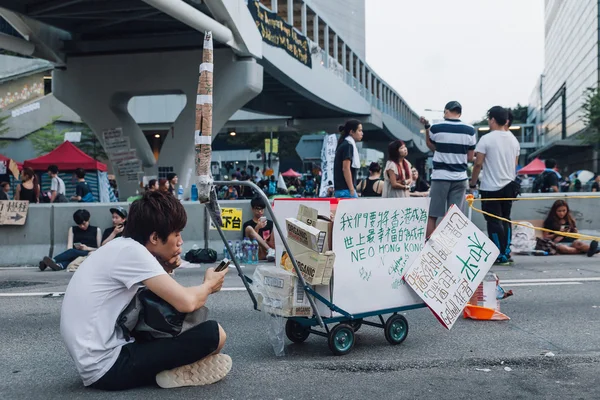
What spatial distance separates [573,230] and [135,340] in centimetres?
969

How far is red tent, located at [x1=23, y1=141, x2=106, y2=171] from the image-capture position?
78.8ft

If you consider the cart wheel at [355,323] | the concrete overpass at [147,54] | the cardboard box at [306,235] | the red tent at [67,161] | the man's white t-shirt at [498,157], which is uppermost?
the concrete overpass at [147,54]

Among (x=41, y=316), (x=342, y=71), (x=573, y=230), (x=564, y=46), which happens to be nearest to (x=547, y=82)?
(x=564, y=46)

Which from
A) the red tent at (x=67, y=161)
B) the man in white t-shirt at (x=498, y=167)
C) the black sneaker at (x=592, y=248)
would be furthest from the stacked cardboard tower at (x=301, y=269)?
the red tent at (x=67, y=161)

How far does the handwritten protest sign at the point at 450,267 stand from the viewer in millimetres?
5352

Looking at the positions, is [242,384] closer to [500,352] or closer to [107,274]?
[107,274]

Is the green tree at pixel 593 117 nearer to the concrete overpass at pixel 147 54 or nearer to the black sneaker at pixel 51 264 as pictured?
the concrete overpass at pixel 147 54

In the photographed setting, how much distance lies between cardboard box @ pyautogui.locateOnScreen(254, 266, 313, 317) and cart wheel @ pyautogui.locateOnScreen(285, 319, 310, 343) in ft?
1.55

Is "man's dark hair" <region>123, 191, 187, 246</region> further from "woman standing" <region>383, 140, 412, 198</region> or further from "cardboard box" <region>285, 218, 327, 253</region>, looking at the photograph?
"woman standing" <region>383, 140, 412, 198</region>

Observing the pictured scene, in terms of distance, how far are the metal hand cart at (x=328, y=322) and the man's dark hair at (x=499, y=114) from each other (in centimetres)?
464

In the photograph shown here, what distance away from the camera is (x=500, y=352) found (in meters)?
5.16

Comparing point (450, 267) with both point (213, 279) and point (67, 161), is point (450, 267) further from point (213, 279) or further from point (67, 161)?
point (67, 161)

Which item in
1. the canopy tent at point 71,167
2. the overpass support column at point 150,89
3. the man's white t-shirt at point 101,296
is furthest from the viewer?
the canopy tent at point 71,167

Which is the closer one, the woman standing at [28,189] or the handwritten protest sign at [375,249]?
the handwritten protest sign at [375,249]
